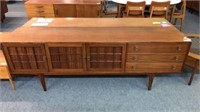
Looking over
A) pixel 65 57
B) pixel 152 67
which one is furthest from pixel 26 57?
pixel 152 67

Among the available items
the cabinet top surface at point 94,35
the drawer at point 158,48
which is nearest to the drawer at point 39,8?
the cabinet top surface at point 94,35

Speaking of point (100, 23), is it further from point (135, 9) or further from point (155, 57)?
point (135, 9)

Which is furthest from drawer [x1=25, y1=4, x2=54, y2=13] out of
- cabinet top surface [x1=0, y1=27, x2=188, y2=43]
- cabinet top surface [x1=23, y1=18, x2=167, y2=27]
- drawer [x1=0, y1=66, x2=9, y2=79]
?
drawer [x1=0, y1=66, x2=9, y2=79]

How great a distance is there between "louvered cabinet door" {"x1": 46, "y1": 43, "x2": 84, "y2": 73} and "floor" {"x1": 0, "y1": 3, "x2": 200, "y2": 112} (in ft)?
1.20

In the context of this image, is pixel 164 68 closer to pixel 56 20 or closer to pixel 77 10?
pixel 56 20

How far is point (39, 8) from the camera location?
316 centimetres

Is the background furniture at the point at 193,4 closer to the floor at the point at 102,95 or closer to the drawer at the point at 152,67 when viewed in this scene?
the floor at the point at 102,95

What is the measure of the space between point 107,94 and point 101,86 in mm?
164

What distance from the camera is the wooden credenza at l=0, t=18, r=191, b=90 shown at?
1.63 meters

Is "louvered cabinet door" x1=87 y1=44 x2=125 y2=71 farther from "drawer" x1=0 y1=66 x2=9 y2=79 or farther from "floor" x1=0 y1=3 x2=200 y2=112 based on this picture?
"drawer" x1=0 y1=66 x2=9 y2=79

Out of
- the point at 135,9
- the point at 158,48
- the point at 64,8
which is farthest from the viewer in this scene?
the point at 64,8

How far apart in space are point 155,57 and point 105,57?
21.0 inches

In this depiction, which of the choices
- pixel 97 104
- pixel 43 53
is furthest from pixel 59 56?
pixel 97 104

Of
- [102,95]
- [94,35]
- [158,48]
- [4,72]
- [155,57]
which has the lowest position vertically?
[102,95]
